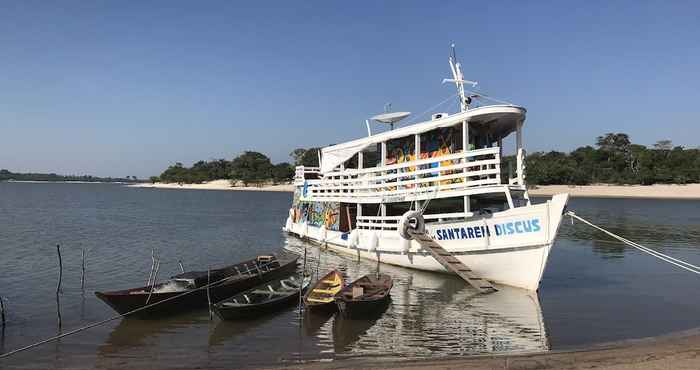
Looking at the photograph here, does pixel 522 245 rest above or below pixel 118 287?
above

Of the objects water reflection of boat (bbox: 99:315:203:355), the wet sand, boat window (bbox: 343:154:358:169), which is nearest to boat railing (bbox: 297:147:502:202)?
boat window (bbox: 343:154:358:169)

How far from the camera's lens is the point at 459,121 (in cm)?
1858

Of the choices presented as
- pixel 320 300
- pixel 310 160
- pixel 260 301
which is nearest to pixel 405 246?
pixel 320 300

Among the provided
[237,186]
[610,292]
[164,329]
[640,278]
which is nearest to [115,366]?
[164,329]

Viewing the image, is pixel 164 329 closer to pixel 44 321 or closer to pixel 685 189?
pixel 44 321

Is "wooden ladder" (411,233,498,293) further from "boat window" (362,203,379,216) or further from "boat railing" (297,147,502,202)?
"boat window" (362,203,379,216)

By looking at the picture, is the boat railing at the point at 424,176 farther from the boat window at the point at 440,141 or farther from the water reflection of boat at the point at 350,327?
the water reflection of boat at the point at 350,327

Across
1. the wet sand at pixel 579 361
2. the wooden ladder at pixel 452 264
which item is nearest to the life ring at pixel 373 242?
the wooden ladder at pixel 452 264

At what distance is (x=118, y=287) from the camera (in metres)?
19.8

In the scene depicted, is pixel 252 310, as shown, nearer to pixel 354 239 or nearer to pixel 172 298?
pixel 172 298

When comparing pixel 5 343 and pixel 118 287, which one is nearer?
pixel 5 343

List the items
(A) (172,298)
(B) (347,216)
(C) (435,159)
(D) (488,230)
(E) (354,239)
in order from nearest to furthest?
(A) (172,298)
(D) (488,230)
(C) (435,159)
(E) (354,239)
(B) (347,216)

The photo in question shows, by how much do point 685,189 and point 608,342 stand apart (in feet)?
370

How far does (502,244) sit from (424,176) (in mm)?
4930
